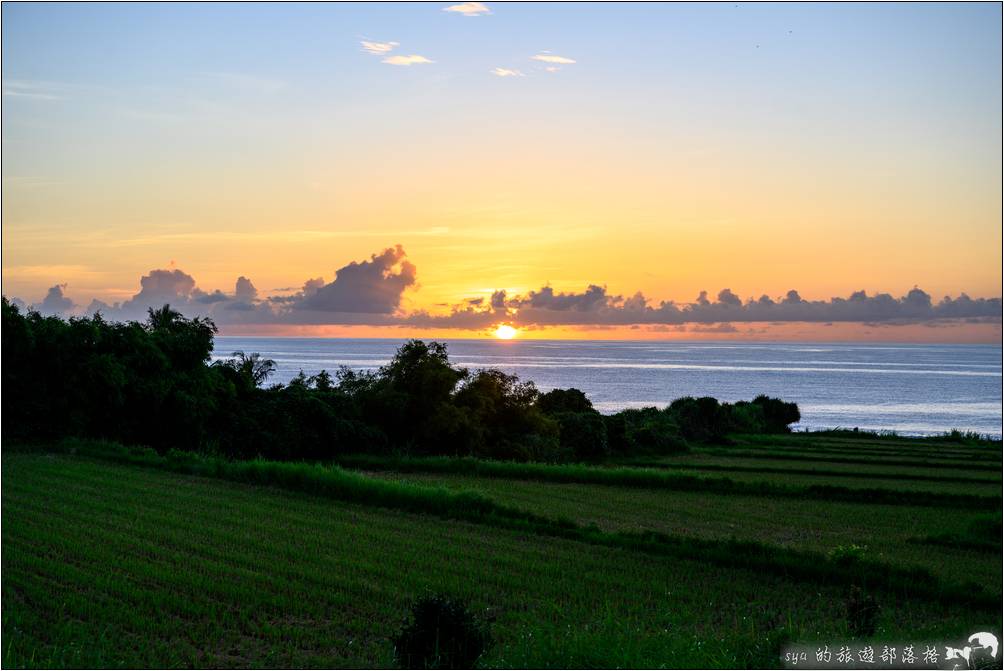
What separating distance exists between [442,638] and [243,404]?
24.0 metres

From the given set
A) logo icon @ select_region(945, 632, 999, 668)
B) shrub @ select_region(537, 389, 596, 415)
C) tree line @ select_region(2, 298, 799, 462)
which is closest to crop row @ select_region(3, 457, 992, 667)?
logo icon @ select_region(945, 632, 999, 668)

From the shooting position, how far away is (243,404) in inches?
1233

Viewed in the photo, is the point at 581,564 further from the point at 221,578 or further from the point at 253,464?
the point at 253,464

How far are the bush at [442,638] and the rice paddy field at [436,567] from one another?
0.72 feet

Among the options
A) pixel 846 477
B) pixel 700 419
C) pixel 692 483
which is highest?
pixel 700 419

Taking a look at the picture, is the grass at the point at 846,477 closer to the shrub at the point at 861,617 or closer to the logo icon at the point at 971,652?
the shrub at the point at 861,617

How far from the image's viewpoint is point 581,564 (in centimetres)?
1421

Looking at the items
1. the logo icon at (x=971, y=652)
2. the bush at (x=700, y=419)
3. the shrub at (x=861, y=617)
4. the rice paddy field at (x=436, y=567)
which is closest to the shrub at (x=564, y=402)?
the bush at (x=700, y=419)

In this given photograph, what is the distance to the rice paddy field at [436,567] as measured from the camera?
963cm

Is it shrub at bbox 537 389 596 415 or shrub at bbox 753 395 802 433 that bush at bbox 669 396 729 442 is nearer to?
shrub at bbox 537 389 596 415

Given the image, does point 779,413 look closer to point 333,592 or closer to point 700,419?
point 700,419

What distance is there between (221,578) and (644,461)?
84.0ft

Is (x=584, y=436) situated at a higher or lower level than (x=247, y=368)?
lower

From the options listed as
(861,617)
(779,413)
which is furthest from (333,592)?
(779,413)
